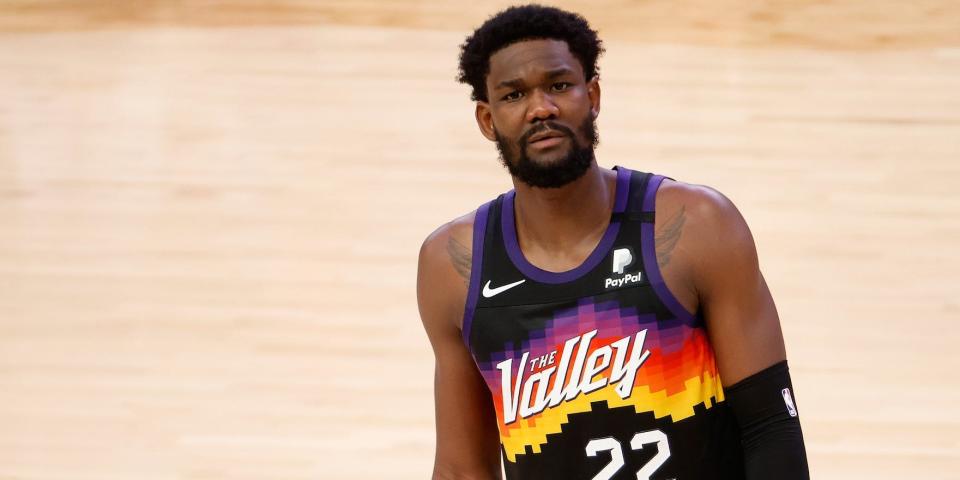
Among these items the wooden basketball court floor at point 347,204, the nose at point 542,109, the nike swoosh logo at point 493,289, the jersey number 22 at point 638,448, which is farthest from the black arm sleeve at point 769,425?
the wooden basketball court floor at point 347,204

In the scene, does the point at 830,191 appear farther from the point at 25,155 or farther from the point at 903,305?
the point at 25,155

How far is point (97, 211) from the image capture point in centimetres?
511

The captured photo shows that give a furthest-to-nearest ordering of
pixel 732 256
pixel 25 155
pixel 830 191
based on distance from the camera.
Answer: pixel 25 155 < pixel 830 191 < pixel 732 256

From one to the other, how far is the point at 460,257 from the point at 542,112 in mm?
315

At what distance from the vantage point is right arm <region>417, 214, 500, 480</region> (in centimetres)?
206

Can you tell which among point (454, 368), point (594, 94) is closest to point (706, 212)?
point (594, 94)

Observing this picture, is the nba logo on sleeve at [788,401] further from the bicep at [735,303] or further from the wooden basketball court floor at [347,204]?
the wooden basketball court floor at [347,204]

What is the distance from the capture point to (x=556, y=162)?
1861mm

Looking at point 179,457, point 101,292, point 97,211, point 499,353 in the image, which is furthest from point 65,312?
point 499,353

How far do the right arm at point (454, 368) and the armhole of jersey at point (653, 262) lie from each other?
0.29 meters

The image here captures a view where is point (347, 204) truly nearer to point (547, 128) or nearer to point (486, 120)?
point (486, 120)

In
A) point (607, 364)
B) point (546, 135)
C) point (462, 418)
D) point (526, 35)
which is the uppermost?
point (526, 35)

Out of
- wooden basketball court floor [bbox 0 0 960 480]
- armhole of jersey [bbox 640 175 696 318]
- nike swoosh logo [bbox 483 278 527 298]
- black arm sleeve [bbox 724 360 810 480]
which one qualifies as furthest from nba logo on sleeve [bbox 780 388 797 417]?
wooden basketball court floor [bbox 0 0 960 480]

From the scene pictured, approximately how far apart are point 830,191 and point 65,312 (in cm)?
277
